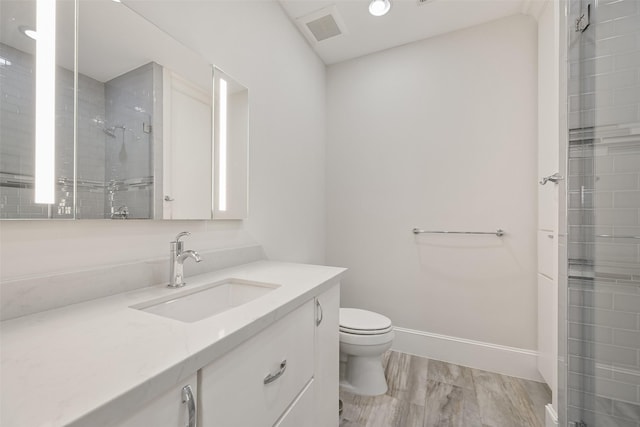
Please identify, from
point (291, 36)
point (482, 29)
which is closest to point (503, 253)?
point (482, 29)

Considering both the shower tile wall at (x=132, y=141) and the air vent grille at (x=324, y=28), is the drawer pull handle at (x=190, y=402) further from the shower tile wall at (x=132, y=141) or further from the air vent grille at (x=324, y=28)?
the air vent grille at (x=324, y=28)

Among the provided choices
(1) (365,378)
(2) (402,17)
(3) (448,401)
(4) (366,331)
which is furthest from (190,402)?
(2) (402,17)

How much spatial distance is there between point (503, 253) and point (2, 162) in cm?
251

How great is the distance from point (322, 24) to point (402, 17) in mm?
586

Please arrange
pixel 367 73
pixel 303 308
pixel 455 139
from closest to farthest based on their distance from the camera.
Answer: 1. pixel 303 308
2. pixel 455 139
3. pixel 367 73

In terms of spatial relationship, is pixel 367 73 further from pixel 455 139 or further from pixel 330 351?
pixel 330 351

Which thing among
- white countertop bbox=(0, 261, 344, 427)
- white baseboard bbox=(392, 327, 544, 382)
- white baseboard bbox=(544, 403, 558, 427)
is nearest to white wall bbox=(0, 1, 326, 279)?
white countertop bbox=(0, 261, 344, 427)

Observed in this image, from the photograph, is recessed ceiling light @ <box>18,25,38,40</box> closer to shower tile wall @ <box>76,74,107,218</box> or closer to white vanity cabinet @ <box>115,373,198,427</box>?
shower tile wall @ <box>76,74,107,218</box>

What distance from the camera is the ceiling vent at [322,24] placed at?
1.91 m

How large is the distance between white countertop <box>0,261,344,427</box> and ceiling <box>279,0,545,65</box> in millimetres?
1998

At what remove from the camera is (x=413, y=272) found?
2.18 m

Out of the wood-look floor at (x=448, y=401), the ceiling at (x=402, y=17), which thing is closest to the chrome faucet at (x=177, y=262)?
the wood-look floor at (x=448, y=401)

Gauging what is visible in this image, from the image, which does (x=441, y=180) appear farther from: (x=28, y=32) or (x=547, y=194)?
(x=28, y=32)

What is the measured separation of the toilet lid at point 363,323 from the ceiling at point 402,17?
2.14 m
